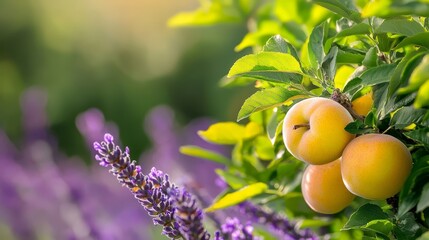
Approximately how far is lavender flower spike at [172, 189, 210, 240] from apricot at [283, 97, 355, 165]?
0.49 ft

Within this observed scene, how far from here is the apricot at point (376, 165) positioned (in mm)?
781

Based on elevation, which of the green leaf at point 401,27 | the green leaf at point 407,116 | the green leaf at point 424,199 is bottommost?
the green leaf at point 424,199

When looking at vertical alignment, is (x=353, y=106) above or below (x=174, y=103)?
below

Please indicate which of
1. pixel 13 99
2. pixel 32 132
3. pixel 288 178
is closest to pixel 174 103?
pixel 13 99

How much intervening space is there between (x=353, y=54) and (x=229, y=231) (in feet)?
0.93

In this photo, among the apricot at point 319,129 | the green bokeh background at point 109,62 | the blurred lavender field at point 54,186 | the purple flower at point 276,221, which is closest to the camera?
the apricot at point 319,129

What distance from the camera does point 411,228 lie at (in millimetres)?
824

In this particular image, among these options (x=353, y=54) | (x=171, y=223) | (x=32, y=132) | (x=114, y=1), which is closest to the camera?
(x=171, y=223)

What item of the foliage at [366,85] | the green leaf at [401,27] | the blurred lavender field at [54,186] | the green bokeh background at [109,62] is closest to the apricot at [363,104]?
the foliage at [366,85]

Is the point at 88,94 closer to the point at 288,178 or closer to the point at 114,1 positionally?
the point at 114,1

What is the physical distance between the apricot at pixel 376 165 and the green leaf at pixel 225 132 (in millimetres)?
384

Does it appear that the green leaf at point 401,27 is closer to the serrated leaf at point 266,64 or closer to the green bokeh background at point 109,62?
the serrated leaf at point 266,64

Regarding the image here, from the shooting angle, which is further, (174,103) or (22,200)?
(174,103)

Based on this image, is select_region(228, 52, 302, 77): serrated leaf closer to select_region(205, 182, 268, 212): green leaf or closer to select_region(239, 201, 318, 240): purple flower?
select_region(205, 182, 268, 212): green leaf
